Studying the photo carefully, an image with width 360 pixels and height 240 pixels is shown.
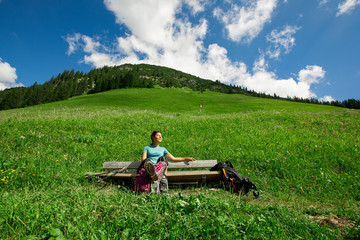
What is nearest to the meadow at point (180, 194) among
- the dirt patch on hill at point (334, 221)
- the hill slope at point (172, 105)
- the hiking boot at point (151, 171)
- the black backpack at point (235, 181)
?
the dirt patch on hill at point (334, 221)

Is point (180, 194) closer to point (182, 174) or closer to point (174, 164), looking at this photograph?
point (182, 174)

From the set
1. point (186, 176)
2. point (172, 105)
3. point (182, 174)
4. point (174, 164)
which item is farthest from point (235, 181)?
point (172, 105)

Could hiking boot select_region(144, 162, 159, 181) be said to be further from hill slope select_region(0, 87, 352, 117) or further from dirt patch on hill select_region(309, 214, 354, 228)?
hill slope select_region(0, 87, 352, 117)

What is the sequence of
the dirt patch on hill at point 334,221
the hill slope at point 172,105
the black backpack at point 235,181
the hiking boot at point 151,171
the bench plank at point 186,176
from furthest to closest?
the hill slope at point 172,105 < the bench plank at point 186,176 < the black backpack at point 235,181 < the hiking boot at point 151,171 < the dirt patch on hill at point 334,221

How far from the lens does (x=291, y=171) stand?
610 cm

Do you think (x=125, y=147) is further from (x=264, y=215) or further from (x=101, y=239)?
(x=264, y=215)

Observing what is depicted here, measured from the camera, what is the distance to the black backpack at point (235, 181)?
470cm

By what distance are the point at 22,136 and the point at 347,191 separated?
13.4 m

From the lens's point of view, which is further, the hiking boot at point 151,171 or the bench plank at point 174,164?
the bench plank at point 174,164

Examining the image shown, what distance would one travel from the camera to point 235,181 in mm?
4953

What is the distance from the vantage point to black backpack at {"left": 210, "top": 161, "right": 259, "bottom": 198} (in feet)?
15.4

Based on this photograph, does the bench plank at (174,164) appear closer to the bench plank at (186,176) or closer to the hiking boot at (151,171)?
the bench plank at (186,176)

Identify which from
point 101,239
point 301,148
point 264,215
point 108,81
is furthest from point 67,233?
point 108,81

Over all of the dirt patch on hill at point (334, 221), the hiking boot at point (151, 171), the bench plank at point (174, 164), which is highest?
the hiking boot at point (151, 171)
